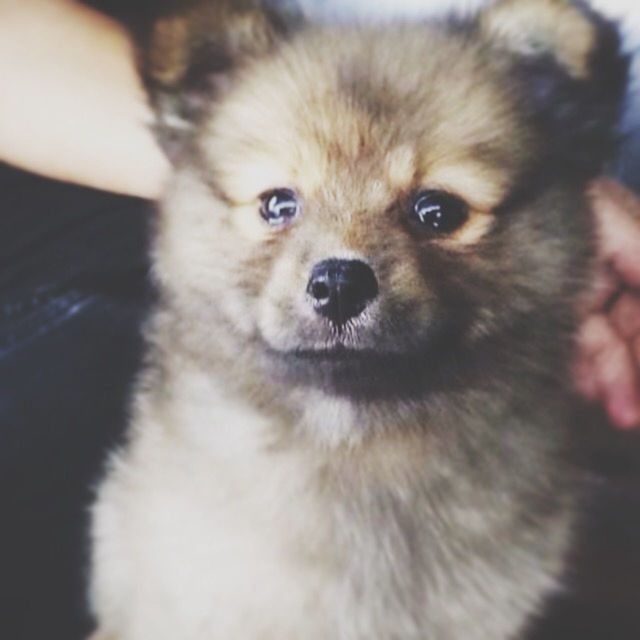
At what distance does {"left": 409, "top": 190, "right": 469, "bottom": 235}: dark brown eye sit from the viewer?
1.02 meters

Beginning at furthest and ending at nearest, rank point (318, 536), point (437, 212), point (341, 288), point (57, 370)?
point (57, 370) → point (318, 536) → point (437, 212) → point (341, 288)

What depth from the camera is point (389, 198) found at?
1003 millimetres

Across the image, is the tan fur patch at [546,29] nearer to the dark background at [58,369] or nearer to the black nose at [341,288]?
the dark background at [58,369]

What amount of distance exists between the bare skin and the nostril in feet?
1.42

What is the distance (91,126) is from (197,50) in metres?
0.28

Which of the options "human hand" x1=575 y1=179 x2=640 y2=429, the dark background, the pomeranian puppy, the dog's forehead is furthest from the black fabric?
"human hand" x1=575 y1=179 x2=640 y2=429

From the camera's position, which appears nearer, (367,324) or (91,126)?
(367,324)

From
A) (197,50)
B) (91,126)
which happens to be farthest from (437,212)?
(91,126)

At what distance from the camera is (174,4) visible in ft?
3.67

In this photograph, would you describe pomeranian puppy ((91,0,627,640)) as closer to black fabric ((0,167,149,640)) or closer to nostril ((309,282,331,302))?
nostril ((309,282,331,302))

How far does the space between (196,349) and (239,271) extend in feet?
0.43

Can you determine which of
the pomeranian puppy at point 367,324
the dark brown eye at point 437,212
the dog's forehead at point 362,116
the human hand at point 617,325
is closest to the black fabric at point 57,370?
the pomeranian puppy at point 367,324

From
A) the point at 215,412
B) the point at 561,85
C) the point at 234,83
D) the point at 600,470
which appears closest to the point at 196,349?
the point at 215,412

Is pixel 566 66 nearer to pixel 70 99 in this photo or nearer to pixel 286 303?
pixel 286 303
